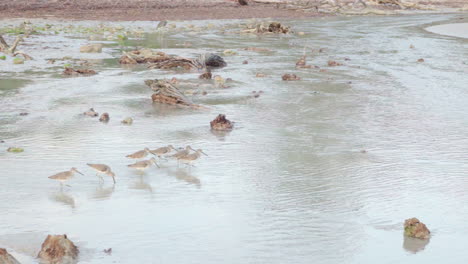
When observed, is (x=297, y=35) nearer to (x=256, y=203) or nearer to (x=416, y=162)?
(x=416, y=162)

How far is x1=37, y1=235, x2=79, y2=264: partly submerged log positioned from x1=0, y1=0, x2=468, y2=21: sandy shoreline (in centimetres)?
2859

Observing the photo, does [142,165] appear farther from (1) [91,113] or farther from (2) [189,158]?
(1) [91,113]

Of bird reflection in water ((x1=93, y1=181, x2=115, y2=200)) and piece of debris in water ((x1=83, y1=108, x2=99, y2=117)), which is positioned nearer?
bird reflection in water ((x1=93, y1=181, x2=115, y2=200))

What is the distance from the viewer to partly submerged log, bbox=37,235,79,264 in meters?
5.91

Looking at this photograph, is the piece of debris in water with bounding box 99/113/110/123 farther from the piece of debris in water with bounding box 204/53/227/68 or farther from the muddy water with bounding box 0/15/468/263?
the piece of debris in water with bounding box 204/53/227/68

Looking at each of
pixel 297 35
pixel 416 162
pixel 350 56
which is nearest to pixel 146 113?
pixel 416 162

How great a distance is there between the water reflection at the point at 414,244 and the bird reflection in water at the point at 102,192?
3079mm

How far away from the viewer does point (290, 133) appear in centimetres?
1098

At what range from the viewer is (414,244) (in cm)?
651

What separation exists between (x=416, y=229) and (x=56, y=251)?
10.2ft

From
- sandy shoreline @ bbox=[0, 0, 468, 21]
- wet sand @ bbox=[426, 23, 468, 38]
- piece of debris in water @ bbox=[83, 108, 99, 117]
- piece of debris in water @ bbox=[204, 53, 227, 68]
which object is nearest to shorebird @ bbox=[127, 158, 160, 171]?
piece of debris in water @ bbox=[83, 108, 99, 117]

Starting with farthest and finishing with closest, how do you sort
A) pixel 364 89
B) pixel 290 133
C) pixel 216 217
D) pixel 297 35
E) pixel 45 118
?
pixel 297 35
pixel 364 89
pixel 45 118
pixel 290 133
pixel 216 217

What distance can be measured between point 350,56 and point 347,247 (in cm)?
1569

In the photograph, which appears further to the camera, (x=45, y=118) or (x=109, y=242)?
(x=45, y=118)
